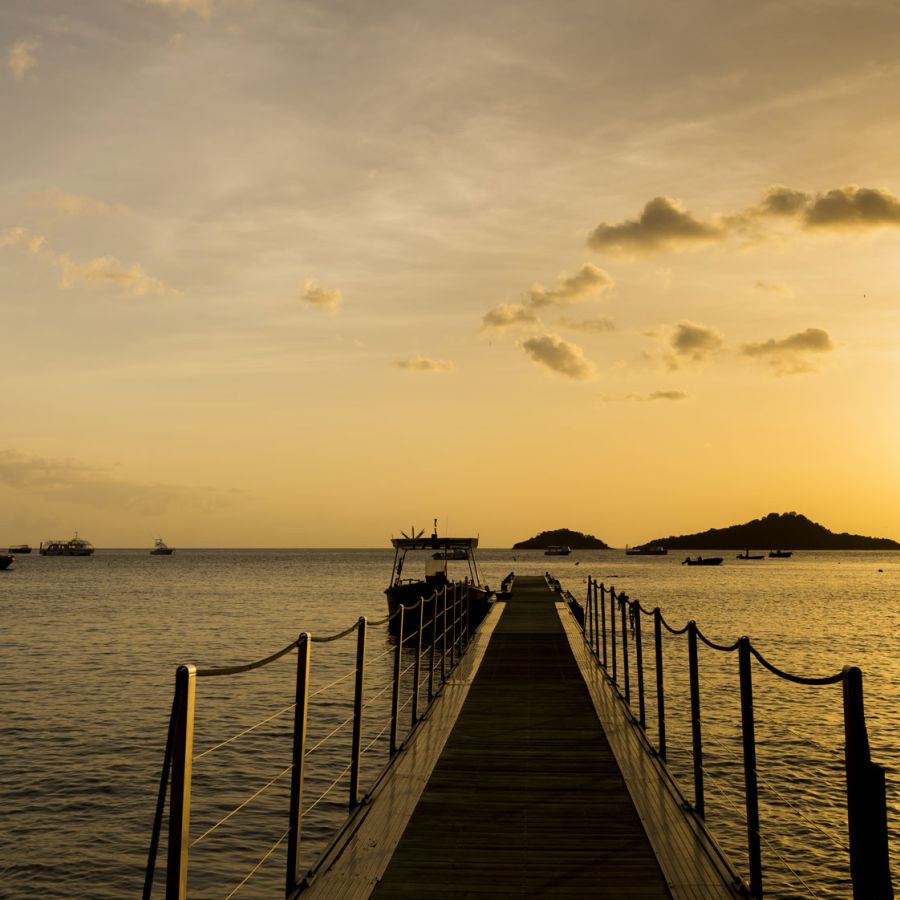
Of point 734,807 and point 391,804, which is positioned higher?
point 391,804

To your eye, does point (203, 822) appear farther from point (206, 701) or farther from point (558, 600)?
point (558, 600)

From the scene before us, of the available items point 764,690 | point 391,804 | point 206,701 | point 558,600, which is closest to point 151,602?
point 558,600

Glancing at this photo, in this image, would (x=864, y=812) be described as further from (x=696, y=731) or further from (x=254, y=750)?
(x=254, y=750)

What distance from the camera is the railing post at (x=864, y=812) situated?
4266 millimetres

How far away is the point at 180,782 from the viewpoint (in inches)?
171

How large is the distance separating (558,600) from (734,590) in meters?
48.9

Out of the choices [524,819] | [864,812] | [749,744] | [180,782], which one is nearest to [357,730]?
[524,819]

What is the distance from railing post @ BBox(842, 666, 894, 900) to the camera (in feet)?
14.0

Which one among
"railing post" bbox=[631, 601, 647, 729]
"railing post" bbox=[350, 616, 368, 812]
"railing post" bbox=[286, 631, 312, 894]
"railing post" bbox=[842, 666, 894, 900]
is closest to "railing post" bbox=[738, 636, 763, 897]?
"railing post" bbox=[842, 666, 894, 900]

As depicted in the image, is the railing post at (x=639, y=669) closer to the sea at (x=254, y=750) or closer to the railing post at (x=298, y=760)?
the sea at (x=254, y=750)

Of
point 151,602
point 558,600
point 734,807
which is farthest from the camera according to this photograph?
point 151,602

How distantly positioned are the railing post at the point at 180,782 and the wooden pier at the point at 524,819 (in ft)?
5.60

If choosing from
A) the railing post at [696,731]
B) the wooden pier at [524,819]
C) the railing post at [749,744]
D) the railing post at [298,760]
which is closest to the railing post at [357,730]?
the wooden pier at [524,819]

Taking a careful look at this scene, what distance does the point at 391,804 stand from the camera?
7.82m
